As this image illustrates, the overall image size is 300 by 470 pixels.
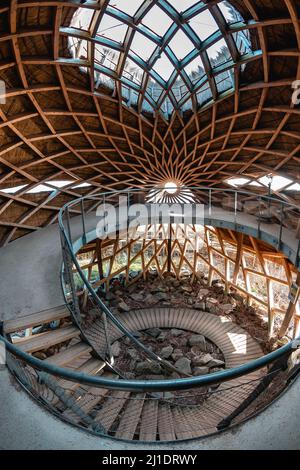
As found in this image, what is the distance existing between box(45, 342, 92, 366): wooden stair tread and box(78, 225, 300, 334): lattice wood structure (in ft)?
40.3

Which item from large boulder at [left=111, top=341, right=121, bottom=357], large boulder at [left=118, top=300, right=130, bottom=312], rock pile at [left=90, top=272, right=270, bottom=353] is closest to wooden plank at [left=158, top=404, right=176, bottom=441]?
large boulder at [left=111, top=341, right=121, bottom=357]

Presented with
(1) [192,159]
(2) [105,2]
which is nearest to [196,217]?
(1) [192,159]

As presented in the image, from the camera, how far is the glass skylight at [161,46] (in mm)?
9836

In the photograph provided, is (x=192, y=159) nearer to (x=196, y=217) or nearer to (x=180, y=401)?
(x=196, y=217)

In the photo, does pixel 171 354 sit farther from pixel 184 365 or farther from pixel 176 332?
pixel 176 332

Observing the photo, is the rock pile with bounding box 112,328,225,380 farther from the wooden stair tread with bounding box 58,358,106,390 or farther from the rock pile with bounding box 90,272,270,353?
the wooden stair tread with bounding box 58,358,106,390

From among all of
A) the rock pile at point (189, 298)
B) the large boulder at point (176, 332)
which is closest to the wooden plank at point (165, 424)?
the large boulder at point (176, 332)

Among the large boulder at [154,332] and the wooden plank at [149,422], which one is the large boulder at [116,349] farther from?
the wooden plank at [149,422]

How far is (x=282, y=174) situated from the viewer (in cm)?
1448

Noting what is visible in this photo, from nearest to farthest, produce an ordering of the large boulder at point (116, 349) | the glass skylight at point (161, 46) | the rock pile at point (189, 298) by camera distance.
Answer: the glass skylight at point (161, 46) < the large boulder at point (116, 349) < the rock pile at point (189, 298)

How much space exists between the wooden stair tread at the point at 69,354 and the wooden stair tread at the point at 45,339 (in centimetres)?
29

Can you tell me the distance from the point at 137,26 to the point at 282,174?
939 centimetres

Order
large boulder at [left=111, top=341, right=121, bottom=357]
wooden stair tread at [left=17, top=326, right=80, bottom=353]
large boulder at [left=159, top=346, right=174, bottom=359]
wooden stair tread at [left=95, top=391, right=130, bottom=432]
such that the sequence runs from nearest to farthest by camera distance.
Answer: wooden stair tread at [left=95, top=391, right=130, bottom=432] < wooden stair tread at [left=17, top=326, right=80, bottom=353] < large boulder at [left=159, top=346, right=174, bottom=359] < large boulder at [left=111, top=341, right=121, bottom=357]

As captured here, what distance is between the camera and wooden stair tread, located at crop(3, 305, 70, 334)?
263 inches
